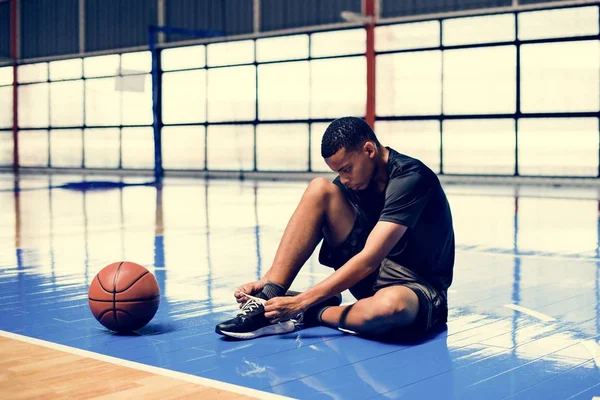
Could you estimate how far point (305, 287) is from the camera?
5215 millimetres

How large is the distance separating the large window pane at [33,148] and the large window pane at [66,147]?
0.37 m

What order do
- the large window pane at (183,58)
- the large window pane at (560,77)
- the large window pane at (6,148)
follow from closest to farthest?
the large window pane at (560,77), the large window pane at (183,58), the large window pane at (6,148)

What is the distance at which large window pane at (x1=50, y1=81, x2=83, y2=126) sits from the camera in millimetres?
24250

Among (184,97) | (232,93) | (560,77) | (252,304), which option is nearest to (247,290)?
(252,304)

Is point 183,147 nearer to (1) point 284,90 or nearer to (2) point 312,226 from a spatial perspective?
(1) point 284,90

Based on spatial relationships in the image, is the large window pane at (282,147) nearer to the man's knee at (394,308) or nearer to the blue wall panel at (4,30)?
the blue wall panel at (4,30)

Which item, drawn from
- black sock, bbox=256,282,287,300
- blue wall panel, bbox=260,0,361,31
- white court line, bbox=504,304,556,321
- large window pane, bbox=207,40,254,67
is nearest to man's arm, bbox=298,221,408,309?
black sock, bbox=256,282,287,300

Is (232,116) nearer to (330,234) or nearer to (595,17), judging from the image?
(595,17)

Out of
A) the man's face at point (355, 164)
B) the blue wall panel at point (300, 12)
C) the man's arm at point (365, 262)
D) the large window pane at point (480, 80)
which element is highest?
the blue wall panel at point (300, 12)

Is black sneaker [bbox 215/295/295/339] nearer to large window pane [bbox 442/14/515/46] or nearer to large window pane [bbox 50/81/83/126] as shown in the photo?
large window pane [bbox 442/14/515/46]

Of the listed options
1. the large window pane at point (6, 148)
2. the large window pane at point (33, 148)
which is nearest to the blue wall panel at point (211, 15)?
the large window pane at point (33, 148)

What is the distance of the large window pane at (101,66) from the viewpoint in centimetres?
2314

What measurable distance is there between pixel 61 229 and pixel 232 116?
39.8ft

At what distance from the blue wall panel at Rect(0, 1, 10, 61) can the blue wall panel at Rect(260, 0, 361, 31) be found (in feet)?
32.8
